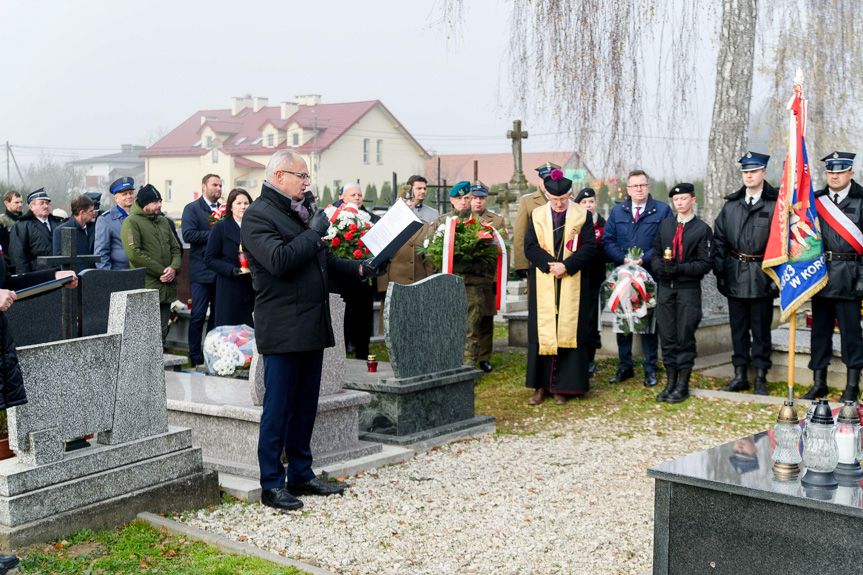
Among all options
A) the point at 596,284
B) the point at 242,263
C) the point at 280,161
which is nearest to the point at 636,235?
the point at 596,284

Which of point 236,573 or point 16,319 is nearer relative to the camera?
point 236,573

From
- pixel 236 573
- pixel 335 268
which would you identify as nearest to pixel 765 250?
pixel 335 268

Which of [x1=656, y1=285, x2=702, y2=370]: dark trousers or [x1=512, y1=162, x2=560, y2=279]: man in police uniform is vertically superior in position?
[x1=512, y1=162, x2=560, y2=279]: man in police uniform

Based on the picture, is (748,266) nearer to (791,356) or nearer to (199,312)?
(791,356)

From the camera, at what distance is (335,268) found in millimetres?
6035

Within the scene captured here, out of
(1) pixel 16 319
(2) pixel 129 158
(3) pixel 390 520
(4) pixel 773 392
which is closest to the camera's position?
(3) pixel 390 520

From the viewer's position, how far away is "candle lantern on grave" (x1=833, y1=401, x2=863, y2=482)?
399 cm

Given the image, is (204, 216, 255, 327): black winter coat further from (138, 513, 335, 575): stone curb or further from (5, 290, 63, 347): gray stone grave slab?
(138, 513, 335, 575): stone curb

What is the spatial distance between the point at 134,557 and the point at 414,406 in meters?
2.96

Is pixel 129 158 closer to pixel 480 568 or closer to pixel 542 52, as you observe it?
pixel 542 52

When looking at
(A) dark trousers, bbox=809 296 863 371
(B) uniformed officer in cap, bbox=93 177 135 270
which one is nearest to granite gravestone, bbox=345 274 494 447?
(A) dark trousers, bbox=809 296 863 371

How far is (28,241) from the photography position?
10.5 meters

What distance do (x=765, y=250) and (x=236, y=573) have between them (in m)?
5.92

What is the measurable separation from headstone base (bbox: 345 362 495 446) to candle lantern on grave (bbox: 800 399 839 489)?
359cm
